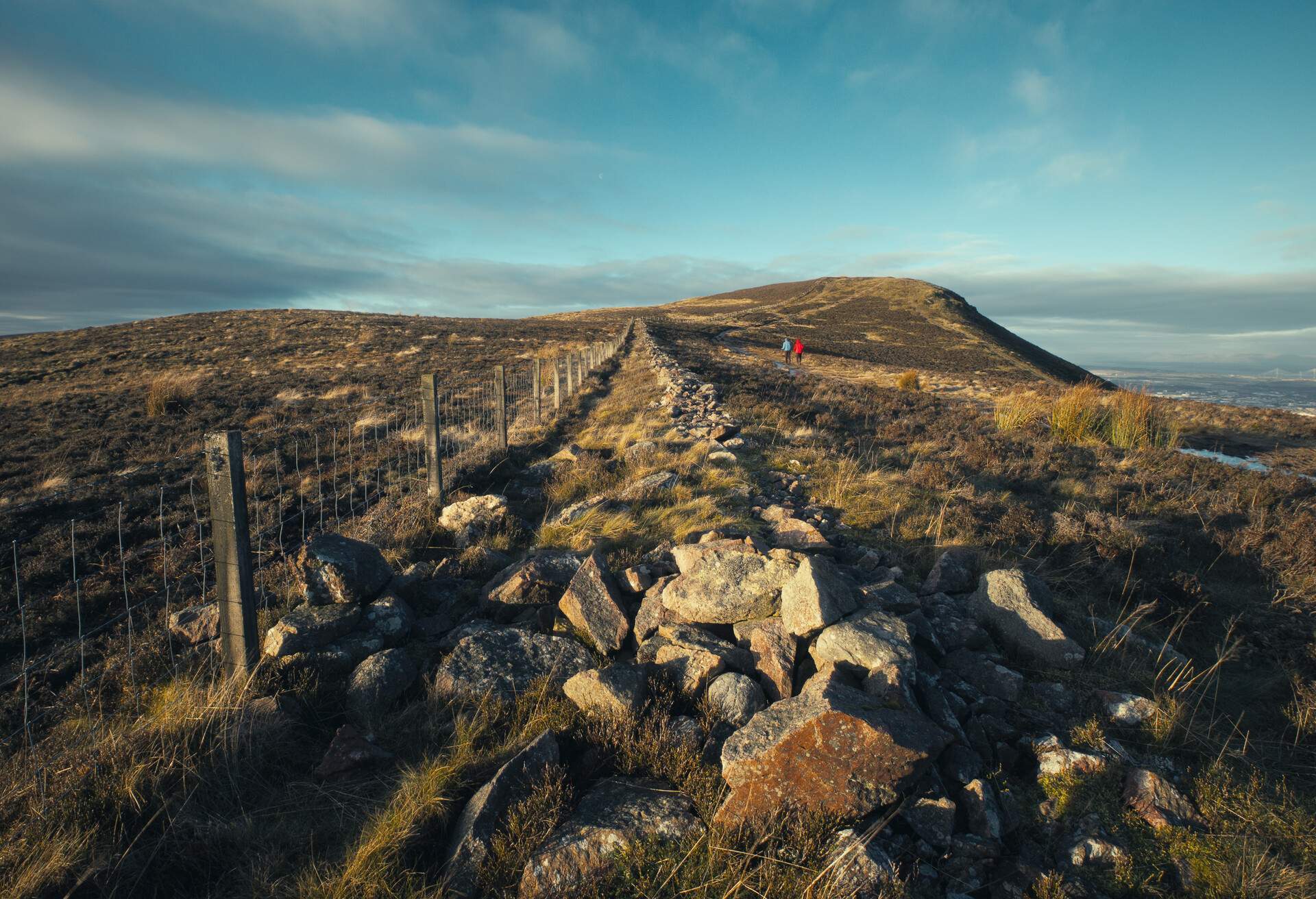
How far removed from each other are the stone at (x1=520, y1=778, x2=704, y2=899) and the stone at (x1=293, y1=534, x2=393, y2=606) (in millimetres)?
2237

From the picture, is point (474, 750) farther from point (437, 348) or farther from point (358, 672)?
point (437, 348)

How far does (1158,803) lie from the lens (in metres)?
2.58

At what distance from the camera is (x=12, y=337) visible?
40906 millimetres

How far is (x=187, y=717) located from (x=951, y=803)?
12.0 feet

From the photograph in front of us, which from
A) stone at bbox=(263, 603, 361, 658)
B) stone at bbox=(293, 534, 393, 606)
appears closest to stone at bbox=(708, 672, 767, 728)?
stone at bbox=(263, 603, 361, 658)

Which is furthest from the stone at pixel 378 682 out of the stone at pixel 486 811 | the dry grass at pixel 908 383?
the dry grass at pixel 908 383

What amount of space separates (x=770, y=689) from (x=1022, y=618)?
6.63 feet

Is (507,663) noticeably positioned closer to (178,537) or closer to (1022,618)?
(1022,618)

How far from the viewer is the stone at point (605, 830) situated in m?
2.24

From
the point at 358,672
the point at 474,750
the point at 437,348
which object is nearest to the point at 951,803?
the point at 474,750

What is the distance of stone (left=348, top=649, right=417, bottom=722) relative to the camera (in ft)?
10.5

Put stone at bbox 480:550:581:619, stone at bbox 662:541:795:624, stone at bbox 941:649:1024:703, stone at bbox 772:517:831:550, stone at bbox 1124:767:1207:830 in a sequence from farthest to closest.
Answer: stone at bbox 772:517:831:550 → stone at bbox 480:550:581:619 → stone at bbox 662:541:795:624 → stone at bbox 941:649:1024:703 → stone at bbox 1124:767:1207:830

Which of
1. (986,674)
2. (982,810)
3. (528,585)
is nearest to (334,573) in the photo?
(528,585)

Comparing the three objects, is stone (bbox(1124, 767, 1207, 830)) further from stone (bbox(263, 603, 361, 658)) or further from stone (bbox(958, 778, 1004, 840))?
stone (bbox(263, 603, 361, 658))
